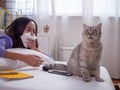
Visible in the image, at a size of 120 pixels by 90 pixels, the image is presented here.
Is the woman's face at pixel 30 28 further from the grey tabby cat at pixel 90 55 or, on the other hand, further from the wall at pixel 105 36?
the wall at pixel 105 36

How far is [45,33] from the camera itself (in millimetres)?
2922

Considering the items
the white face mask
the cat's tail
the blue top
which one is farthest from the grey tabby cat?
the white face mask

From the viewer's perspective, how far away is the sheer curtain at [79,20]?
9.70 feet

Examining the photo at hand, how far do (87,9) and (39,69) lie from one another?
1.68 meters

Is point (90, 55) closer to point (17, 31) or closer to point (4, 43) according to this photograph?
Answer: point (4, 43)

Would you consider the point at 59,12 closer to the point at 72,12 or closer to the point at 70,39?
the point at 72,12

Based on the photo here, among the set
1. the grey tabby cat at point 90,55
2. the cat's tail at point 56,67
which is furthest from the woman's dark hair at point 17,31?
the grey tabby cat at point 90,55

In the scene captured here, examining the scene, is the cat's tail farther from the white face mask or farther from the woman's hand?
the white face mask

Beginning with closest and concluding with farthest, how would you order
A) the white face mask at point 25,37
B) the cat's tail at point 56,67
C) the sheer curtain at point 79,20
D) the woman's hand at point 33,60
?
the woman's hand at point 33,60 < the cat's tail at point 56,67 < the white face mask at point 25,37 < the sheer curtain at point 79,20

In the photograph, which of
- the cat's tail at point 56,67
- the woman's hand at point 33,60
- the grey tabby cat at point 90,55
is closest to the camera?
the grey tabby cat at point 90,55

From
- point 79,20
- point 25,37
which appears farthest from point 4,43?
point 79,20

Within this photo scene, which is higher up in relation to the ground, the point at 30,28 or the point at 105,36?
the point at 30,28

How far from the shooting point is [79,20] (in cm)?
312

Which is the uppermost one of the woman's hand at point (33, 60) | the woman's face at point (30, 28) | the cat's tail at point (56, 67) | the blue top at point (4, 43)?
the woman's face at point (30, 28)
